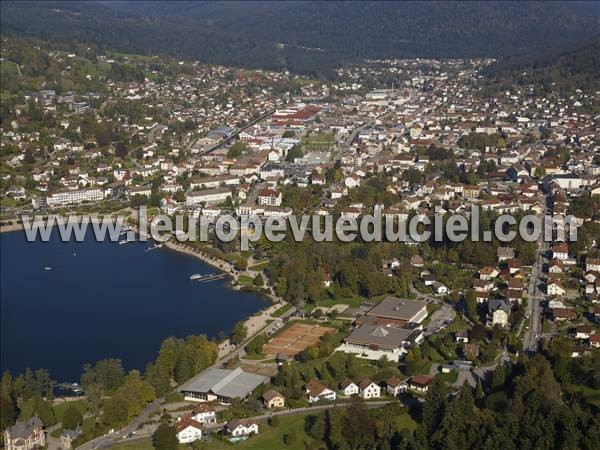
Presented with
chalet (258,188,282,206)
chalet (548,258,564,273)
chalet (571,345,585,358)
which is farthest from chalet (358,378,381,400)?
chalet (258,188,282,206)

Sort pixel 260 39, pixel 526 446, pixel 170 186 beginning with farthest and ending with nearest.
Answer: pixel 260 39 → pixel 170 186 → pixel 526 446

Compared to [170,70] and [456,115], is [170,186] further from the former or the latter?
[170,70]

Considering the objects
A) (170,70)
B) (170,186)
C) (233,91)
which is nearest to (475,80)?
(233,91)

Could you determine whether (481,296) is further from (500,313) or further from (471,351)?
(471,351)

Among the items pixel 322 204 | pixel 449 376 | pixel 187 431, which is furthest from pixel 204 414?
pixel 322 204

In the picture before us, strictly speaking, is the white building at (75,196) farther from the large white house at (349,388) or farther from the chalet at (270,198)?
the large white house at (349,388)
